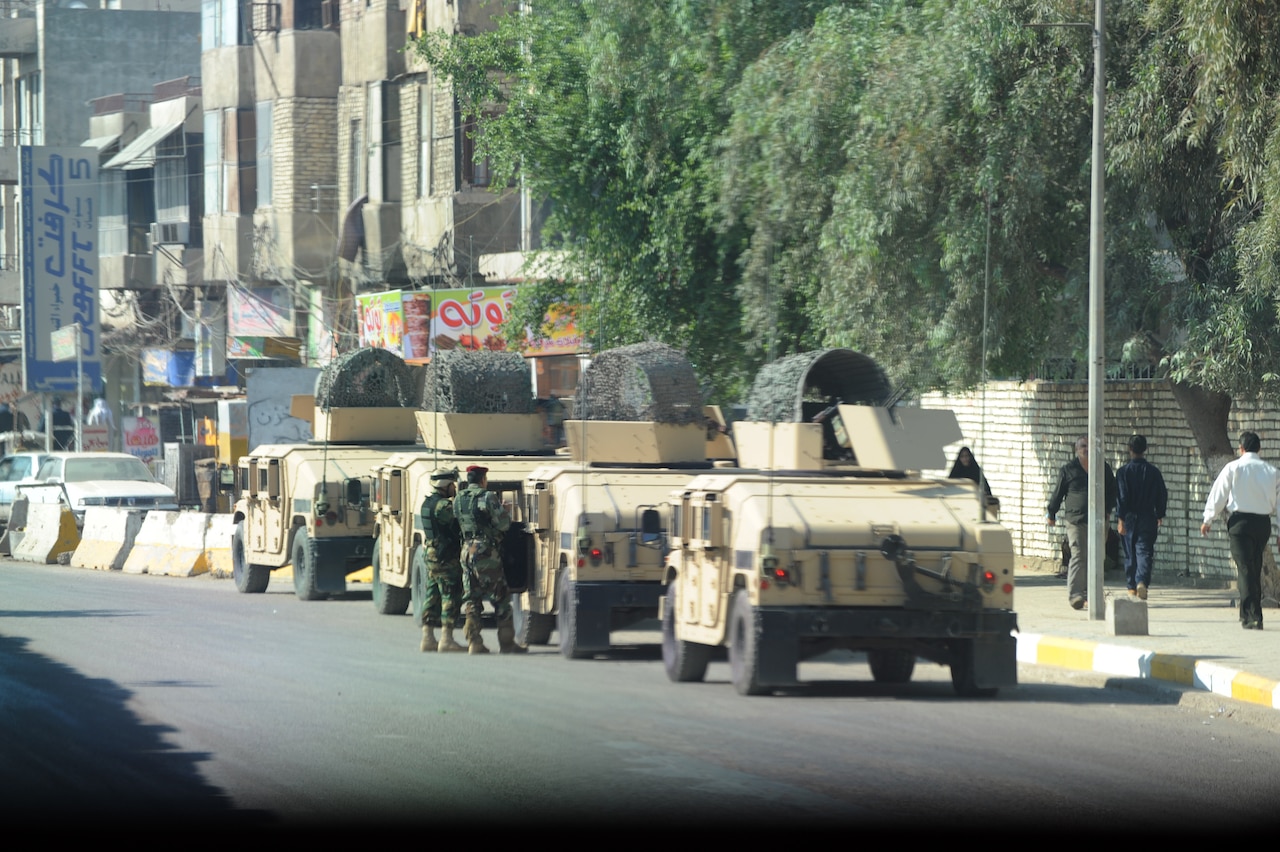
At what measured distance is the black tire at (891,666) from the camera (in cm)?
1493

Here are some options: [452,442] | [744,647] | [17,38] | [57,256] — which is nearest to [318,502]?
[452,442]

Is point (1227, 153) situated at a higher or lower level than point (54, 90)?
lower

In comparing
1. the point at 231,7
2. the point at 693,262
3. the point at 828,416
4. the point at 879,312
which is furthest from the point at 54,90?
the point at 828,416

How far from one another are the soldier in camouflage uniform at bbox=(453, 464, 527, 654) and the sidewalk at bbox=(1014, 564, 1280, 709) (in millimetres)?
4488

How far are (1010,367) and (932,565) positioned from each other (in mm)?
7339

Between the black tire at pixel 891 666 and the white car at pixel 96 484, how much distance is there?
2098cm

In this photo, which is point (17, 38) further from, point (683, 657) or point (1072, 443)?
point (683, 657)

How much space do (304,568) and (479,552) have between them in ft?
24.3

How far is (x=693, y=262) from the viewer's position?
25469 mm

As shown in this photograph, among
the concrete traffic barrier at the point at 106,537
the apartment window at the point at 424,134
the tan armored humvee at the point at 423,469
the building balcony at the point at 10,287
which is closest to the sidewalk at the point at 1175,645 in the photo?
the tan armored humvee at the point at 423,469

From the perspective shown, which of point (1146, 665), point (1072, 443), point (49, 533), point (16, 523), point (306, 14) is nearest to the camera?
point (1146, 665)

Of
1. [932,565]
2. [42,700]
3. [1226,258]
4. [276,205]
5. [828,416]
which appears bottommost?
[42,700]

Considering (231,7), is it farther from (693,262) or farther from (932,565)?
(932,565)

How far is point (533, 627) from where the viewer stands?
1748 centimetres
